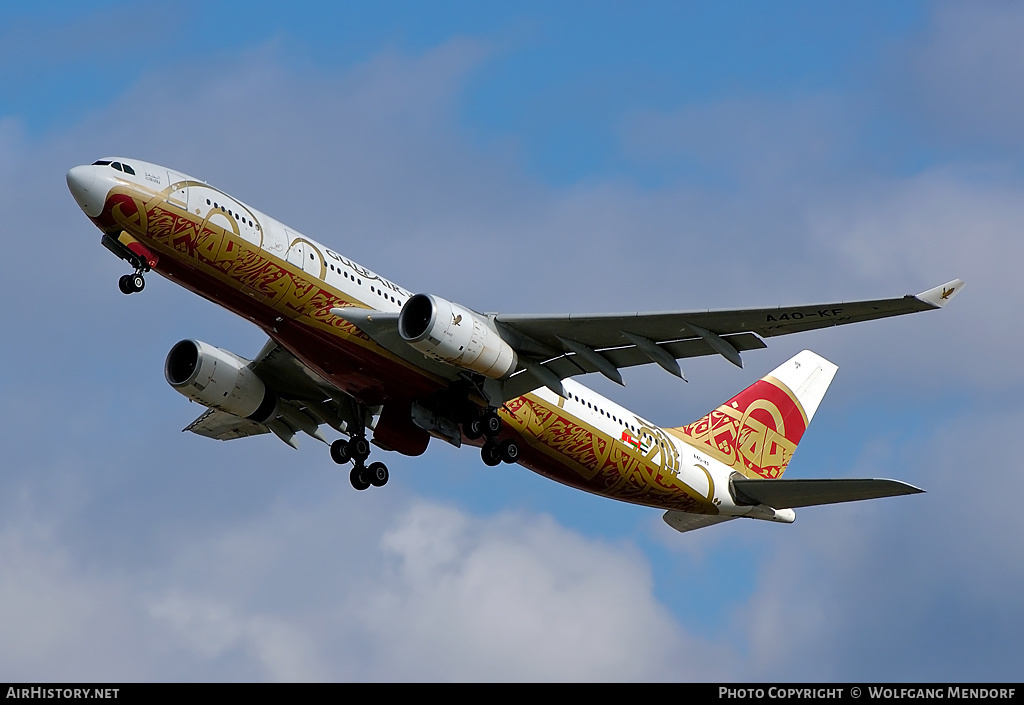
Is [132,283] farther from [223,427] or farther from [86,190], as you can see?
[223,427]

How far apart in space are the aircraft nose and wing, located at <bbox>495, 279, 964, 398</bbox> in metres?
9.31

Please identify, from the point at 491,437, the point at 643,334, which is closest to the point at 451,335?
the point at 491,437

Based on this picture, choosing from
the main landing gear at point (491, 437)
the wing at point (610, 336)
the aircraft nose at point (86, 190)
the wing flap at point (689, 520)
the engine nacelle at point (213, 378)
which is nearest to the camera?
the aircraft nose at point (86, 190)

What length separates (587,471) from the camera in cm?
3647

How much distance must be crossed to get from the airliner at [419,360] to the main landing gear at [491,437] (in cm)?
5

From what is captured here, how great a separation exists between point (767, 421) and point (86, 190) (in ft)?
74.2

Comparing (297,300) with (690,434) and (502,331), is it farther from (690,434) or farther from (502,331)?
(690,434)

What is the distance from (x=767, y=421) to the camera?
43562mm

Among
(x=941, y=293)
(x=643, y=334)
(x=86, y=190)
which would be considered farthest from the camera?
(x=643, y=334)

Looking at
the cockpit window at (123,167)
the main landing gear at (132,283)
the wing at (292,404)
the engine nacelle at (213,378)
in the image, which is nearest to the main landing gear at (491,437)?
the wing at (292,404)

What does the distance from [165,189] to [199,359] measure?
700 cm

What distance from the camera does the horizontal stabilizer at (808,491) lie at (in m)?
35.2

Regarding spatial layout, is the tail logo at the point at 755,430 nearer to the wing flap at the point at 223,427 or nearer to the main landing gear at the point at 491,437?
A: the main landing gear at the point at 491,437

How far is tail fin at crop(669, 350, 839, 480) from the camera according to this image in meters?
41.3
